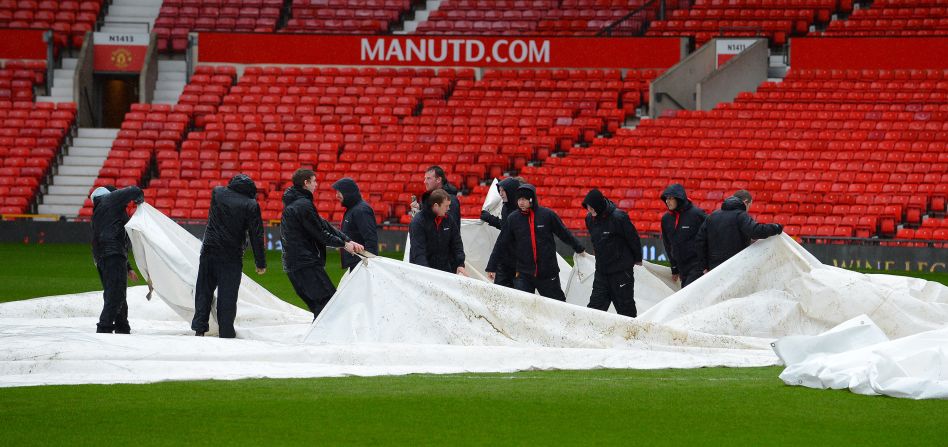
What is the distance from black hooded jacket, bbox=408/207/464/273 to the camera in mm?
Answer: 12656

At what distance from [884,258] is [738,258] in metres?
11.8

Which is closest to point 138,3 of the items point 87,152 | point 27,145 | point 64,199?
point 87,152

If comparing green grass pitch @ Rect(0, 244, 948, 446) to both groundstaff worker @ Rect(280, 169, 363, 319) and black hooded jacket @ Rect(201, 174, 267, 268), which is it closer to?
groundstaff worker @ Rect(280, 169, 363, 319)

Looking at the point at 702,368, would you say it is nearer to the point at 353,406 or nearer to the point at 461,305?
the point at 461,305

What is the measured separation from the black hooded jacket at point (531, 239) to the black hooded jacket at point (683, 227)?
1.18m

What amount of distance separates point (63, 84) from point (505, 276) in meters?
26.2

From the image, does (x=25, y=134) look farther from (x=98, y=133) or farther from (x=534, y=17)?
(x=534, y=17)

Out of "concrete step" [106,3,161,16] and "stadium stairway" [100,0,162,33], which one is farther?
"concrete step" [106,3,161,16]

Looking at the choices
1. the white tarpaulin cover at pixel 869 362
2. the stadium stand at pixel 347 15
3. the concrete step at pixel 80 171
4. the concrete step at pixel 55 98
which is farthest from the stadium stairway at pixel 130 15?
the white tarpaulin cover at pixel 869 362

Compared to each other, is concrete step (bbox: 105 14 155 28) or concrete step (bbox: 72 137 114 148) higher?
concrete step (bbox: 105 14 155 28)

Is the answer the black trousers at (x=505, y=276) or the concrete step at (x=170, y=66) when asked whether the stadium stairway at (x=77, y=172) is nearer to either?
the concrete step at (x=170, y=66)

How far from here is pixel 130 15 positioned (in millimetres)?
38656

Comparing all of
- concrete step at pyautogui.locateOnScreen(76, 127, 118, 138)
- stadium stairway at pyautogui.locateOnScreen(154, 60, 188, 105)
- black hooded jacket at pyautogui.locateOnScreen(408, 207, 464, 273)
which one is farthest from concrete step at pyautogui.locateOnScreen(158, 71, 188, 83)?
black hooded jacket at pyautogui.locateOnScreen(408, 207, 464, 273)

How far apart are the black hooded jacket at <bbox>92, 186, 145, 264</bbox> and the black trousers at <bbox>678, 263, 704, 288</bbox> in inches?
206
